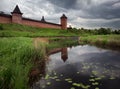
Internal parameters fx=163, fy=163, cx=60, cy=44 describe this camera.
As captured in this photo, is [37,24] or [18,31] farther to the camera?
[37,24]

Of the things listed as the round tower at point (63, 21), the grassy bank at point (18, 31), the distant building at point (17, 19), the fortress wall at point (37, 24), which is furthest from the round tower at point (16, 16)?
the round tower at point (63, 21)

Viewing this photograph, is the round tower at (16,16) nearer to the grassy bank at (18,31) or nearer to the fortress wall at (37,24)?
the fortress wall at (37,24)

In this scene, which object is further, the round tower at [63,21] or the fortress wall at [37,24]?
the round tower at [63,21]

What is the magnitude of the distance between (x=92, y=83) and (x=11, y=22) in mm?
42207

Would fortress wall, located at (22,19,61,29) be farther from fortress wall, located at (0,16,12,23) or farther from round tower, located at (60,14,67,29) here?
round tower, located at (60,14,67,29)

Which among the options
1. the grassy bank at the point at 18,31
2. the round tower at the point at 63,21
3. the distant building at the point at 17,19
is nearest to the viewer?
the grassy bank at the point at 18,31

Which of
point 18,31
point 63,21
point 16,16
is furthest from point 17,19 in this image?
point 63,21

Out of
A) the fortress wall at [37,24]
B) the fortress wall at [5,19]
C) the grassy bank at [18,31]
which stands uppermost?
the fortress wall at [5,19]

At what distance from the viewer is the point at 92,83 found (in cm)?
651

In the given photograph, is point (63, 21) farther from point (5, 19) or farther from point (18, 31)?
point (18, 31)

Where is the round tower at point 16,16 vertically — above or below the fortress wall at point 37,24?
above

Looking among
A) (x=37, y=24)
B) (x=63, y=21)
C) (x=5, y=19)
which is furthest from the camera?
(x=63, y=21)

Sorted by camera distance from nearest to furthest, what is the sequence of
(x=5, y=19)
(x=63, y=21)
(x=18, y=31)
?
(x=18, y=31)
(x=5, y=19)
(x=63, y=21)

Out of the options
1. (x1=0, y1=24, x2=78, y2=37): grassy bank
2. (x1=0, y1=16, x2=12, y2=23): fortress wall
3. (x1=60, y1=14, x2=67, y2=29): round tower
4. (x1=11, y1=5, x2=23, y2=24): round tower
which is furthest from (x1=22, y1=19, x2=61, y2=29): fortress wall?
(x1=60, y1=14, x2=67, y2=29): round tower
